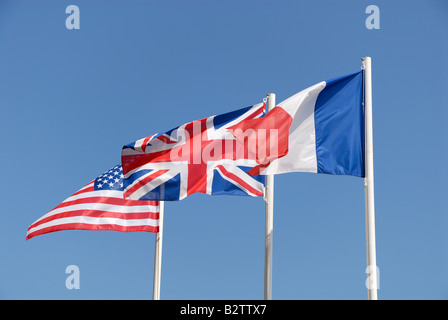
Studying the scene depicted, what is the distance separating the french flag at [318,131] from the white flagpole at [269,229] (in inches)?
80.4

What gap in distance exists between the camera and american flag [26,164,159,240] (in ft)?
69.5

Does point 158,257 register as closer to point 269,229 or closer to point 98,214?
point 98,214

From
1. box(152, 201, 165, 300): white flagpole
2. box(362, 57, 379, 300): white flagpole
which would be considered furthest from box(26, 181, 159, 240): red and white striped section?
box(362, 57, 379, 300): white flagpole

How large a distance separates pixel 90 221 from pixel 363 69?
10.7 m

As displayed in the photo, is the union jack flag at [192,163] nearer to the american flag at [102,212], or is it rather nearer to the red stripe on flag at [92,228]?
the american flag at [102,212]

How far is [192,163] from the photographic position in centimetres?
1706

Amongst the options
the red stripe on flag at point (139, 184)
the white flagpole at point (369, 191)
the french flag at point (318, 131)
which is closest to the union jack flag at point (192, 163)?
the red stripe on flag at point (139, 184)

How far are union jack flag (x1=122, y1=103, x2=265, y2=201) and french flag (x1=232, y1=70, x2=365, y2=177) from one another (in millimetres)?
1542

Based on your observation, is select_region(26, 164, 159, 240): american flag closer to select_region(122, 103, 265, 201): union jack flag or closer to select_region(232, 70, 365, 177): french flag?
select_region(122, 103, 265, 201): union jack flag

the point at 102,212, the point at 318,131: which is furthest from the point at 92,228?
the point at 318,131

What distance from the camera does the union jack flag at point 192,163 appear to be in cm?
1697
